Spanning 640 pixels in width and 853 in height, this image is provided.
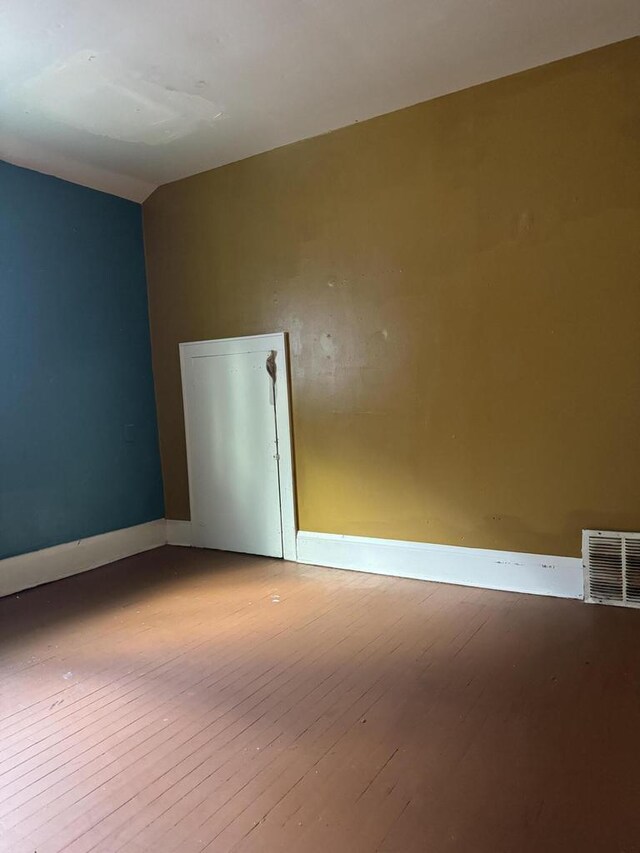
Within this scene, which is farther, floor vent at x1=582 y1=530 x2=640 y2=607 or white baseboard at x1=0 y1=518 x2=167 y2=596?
white baseboard at x1=0 y1=518 x2=167 y2=596

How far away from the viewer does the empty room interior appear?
6.53ft

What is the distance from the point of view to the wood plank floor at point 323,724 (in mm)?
1717

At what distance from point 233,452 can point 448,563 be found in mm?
1842

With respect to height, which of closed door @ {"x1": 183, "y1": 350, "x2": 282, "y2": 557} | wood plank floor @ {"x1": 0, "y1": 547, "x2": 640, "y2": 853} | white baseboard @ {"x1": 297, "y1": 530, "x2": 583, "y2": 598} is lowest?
wood plank floor @ {"x1": 0, "y1": 547, "x2": 640, "y2": 853}

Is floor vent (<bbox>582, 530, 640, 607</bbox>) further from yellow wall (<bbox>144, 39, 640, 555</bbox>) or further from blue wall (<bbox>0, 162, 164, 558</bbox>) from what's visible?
blue wall (<bbox>0, 162, 164, 558</bbox>)

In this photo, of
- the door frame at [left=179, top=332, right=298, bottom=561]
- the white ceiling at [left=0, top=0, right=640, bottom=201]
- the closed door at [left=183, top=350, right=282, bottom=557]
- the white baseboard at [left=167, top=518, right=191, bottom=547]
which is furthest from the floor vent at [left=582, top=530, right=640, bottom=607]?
the white baseboard at [left=167, top=518, right=191, bottom=547]

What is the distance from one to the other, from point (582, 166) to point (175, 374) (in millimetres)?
3258

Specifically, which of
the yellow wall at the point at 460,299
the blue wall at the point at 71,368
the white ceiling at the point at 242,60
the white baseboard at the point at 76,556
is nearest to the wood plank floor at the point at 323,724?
the white baseboard at the point at 76,556

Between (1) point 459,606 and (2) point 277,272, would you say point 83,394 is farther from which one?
(1) point 459,606

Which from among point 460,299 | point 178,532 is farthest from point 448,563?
point 178,532

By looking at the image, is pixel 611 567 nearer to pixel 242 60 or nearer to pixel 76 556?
pixel 242 60

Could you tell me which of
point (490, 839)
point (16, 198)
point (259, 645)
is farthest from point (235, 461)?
point (490, 839)

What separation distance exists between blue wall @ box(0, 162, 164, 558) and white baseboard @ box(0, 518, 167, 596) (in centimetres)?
6

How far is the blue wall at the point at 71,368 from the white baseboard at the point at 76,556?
2.5 inches
